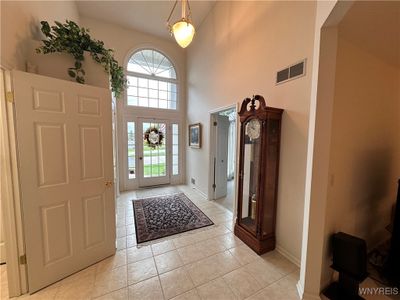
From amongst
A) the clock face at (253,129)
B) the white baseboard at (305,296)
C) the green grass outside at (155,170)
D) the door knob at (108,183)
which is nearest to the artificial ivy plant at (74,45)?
the door knob at (108,183)

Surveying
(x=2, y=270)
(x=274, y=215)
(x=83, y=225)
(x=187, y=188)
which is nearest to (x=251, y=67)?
(x=274, y=215)

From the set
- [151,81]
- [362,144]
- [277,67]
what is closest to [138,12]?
[151,81]

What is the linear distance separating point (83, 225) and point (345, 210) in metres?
2.82

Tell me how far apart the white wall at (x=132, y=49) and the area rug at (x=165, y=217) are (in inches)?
58.0

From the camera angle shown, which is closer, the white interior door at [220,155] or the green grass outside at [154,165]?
the white interior door at [220,155]

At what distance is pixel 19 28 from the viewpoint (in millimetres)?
1587

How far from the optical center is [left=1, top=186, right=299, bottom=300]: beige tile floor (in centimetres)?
161

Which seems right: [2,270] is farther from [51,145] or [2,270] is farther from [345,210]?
[345,210]

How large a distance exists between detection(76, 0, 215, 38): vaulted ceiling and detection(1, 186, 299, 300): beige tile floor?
15.1ft

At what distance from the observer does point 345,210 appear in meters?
1.77

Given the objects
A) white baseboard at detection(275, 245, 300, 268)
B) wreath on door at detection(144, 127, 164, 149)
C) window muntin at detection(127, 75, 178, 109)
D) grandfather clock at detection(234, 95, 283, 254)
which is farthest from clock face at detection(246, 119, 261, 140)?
window muntin at detection(127, 75, 178, 109)

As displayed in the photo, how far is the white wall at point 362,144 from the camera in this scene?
1.57 meters

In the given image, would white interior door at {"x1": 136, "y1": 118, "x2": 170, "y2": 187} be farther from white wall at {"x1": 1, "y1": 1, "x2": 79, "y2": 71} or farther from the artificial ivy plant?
white wall at {"x1": 1, "y1": 1, "x2": 79, "y2": 71}

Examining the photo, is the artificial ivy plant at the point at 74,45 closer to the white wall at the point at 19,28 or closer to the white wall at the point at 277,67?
the white wall at the point at 19,28
